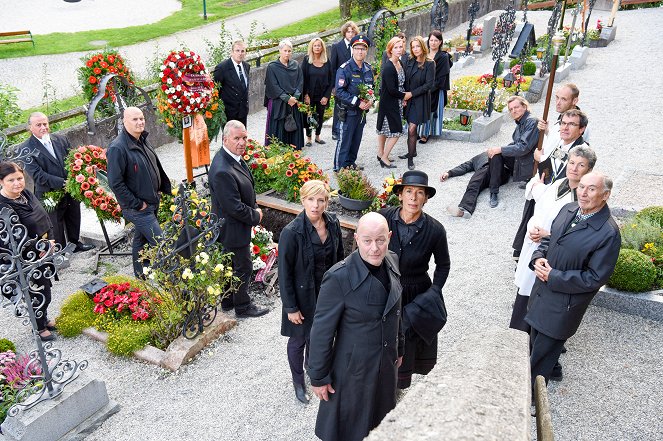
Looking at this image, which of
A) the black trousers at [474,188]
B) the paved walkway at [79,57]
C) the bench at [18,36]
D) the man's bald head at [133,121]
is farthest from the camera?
the bench at [18,36]

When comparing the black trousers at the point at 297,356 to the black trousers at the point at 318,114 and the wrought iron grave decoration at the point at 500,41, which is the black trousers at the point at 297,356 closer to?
the black trousers at the point at 318,114

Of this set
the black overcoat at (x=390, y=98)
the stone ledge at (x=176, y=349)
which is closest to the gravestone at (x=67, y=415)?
the stone ledge at (x=176, y=349)

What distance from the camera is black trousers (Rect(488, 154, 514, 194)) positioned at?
7934 mm

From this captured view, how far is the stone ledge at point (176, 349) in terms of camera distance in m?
5.19

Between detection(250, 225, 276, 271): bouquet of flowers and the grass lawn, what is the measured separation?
13.8 m

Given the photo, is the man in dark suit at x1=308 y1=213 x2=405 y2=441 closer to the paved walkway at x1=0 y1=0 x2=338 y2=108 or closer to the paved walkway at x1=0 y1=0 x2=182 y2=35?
the paved walkway at x1=0 y1=0 x2=338 y2=108

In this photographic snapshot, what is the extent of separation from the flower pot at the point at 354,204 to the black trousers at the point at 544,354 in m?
2.90

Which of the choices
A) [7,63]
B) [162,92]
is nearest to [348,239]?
[162,92]

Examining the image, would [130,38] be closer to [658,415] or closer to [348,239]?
[348,239]

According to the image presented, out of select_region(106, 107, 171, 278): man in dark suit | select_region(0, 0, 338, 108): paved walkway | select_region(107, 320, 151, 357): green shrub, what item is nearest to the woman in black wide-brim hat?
select_region(107, 320, 151, 357): green shrub

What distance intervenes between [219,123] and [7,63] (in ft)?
36.5

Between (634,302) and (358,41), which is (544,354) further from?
(358,41)

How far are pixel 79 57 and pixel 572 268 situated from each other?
1579cm

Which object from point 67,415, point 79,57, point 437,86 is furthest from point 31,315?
point 79,57
